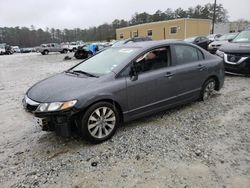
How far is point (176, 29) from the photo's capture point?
120 feet

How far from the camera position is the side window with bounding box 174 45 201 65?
14.2 feet

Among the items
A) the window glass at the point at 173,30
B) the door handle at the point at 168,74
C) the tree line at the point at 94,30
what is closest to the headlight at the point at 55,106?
the door handle at the point at 168,74

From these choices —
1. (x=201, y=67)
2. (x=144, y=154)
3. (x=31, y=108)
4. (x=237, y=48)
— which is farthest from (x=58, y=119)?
(x=237, y=48)

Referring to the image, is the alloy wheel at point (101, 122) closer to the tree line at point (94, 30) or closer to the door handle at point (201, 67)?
the door handle at point (201, 67)

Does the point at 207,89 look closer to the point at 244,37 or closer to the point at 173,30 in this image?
the point at 244,37

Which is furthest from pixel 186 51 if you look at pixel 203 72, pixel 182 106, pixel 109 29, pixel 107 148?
pixel 109 29

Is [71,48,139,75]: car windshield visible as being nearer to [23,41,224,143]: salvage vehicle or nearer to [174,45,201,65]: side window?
[23,41,224,143]: salvage vehicle

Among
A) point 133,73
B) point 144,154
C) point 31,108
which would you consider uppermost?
point 133,73

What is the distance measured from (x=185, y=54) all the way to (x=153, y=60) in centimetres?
87

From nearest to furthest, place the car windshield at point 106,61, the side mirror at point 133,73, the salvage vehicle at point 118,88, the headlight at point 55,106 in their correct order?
the headlight at point 55,106, the salvage vehicle at point 118,88, the side mirror at point 133,73, the car windshield at point 106,61

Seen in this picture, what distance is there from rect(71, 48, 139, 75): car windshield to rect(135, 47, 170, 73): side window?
208 mm

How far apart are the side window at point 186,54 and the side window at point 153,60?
0.26 metres

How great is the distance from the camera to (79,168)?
2.86m

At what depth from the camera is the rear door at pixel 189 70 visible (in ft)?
14.1
